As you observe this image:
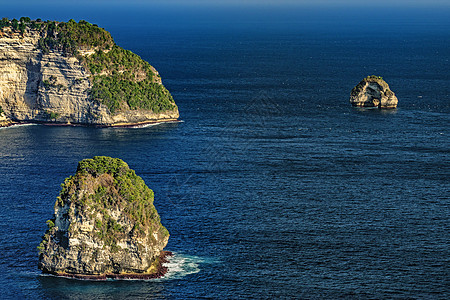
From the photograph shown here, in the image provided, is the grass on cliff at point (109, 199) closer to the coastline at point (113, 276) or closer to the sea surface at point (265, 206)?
the coastline at point (113, 276)

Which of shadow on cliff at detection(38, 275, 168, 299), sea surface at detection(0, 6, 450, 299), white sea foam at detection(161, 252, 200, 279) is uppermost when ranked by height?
sea surface at detection(0, 6, 450, 299)

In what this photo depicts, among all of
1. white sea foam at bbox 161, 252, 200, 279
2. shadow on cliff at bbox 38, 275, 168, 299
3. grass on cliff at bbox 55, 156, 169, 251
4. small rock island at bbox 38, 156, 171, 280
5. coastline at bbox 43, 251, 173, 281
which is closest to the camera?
shadow on cliff at bbox 38, 275, 168, 299

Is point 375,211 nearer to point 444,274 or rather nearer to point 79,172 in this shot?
point 444,274

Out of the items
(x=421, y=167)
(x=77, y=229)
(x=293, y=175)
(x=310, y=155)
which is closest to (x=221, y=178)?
(x=293, y=175)

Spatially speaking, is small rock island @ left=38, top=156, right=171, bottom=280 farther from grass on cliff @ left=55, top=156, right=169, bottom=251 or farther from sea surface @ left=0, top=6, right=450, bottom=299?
sea surface @ left=0, top=6, right=450, bottom=299

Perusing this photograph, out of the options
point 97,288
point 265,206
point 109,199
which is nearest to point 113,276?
point 97,288

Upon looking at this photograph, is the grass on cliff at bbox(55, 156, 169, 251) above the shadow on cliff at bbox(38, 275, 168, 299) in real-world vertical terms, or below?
above

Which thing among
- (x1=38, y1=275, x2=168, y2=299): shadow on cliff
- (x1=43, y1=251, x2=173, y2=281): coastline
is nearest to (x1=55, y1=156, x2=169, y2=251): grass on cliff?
(x1=43, y1=251, x2=173, y2=281): coastline

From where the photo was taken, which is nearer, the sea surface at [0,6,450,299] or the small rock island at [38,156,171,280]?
the sea surface at [0,6,450,299]
